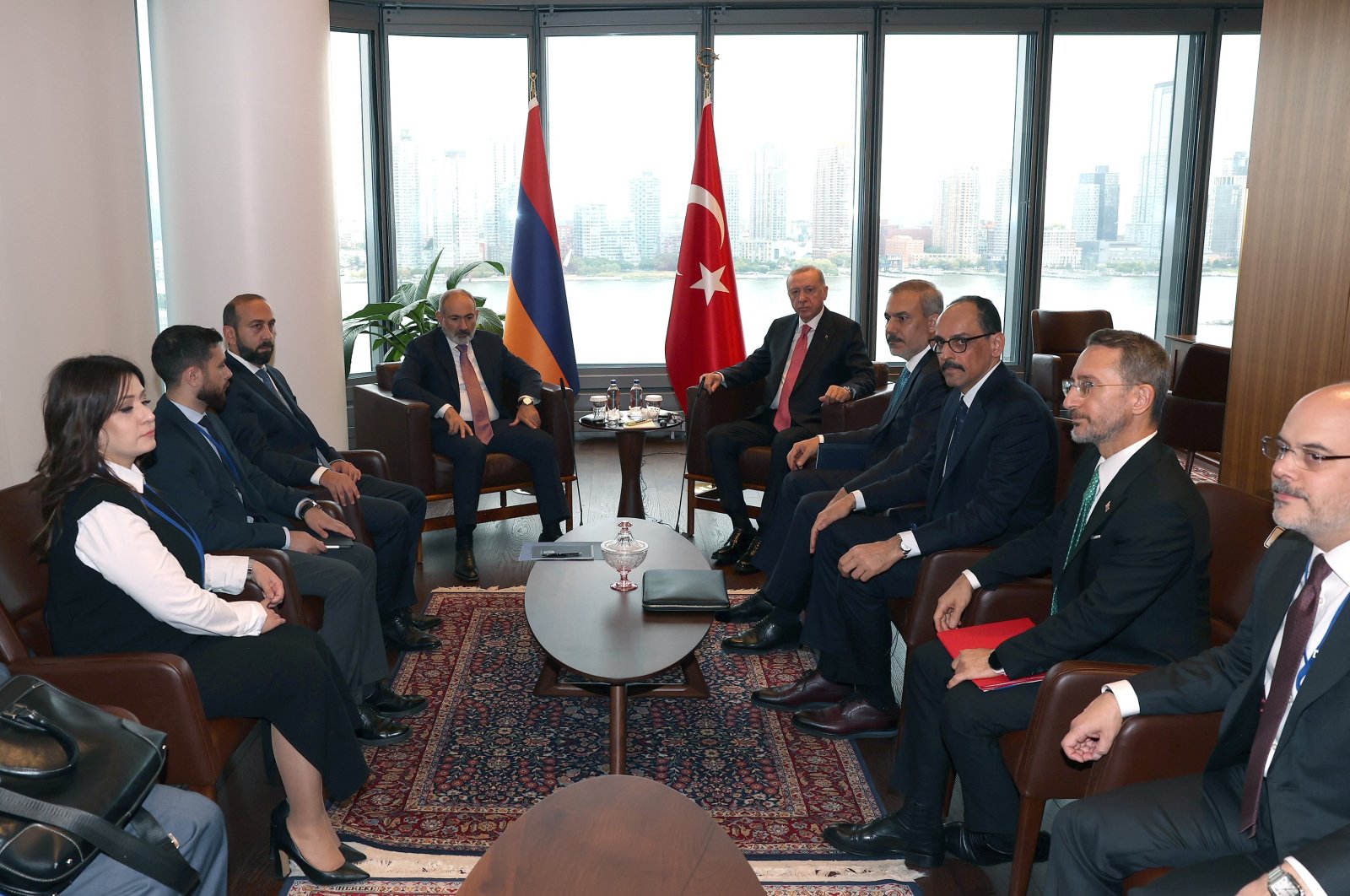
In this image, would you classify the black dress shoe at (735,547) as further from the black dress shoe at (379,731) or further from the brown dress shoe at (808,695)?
the black dress shoe at (379,731)

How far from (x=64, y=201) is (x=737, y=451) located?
3039mm

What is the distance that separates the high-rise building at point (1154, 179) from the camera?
7902 mm

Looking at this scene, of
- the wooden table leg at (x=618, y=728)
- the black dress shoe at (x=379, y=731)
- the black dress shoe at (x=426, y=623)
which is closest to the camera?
the wooden table leg at (x=618, y=728)

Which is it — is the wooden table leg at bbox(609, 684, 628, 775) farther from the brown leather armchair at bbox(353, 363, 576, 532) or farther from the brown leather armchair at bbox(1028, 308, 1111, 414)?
the brown leather armchair at bbox(1028, 308, 1111, 414)

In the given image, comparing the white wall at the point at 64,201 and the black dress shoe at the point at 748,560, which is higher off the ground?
the white wall at the point at 64,201

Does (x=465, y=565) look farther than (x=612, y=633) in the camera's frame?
Yes

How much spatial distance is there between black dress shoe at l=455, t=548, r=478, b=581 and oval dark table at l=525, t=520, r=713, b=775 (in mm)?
1037

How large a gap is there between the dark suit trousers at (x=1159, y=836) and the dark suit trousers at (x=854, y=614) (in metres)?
1.27

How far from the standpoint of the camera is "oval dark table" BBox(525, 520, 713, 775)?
9.30ft

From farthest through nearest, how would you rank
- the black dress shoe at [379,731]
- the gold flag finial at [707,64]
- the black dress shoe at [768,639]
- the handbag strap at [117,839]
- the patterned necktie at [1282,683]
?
the gold flag finial at [707,64]
the black dress shoe at [768,639]
the black dress shoe at [379,731]
the patterned necktie at [1282,683]
the handbag strap at [117,839]

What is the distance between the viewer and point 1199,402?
6.12 meters

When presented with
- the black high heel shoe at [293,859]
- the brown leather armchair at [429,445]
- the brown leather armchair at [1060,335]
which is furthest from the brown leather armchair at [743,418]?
the black high heel shoe at [293,859]

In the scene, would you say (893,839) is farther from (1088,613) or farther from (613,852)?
(613,852)

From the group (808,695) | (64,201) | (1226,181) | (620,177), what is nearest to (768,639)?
(808,695)
